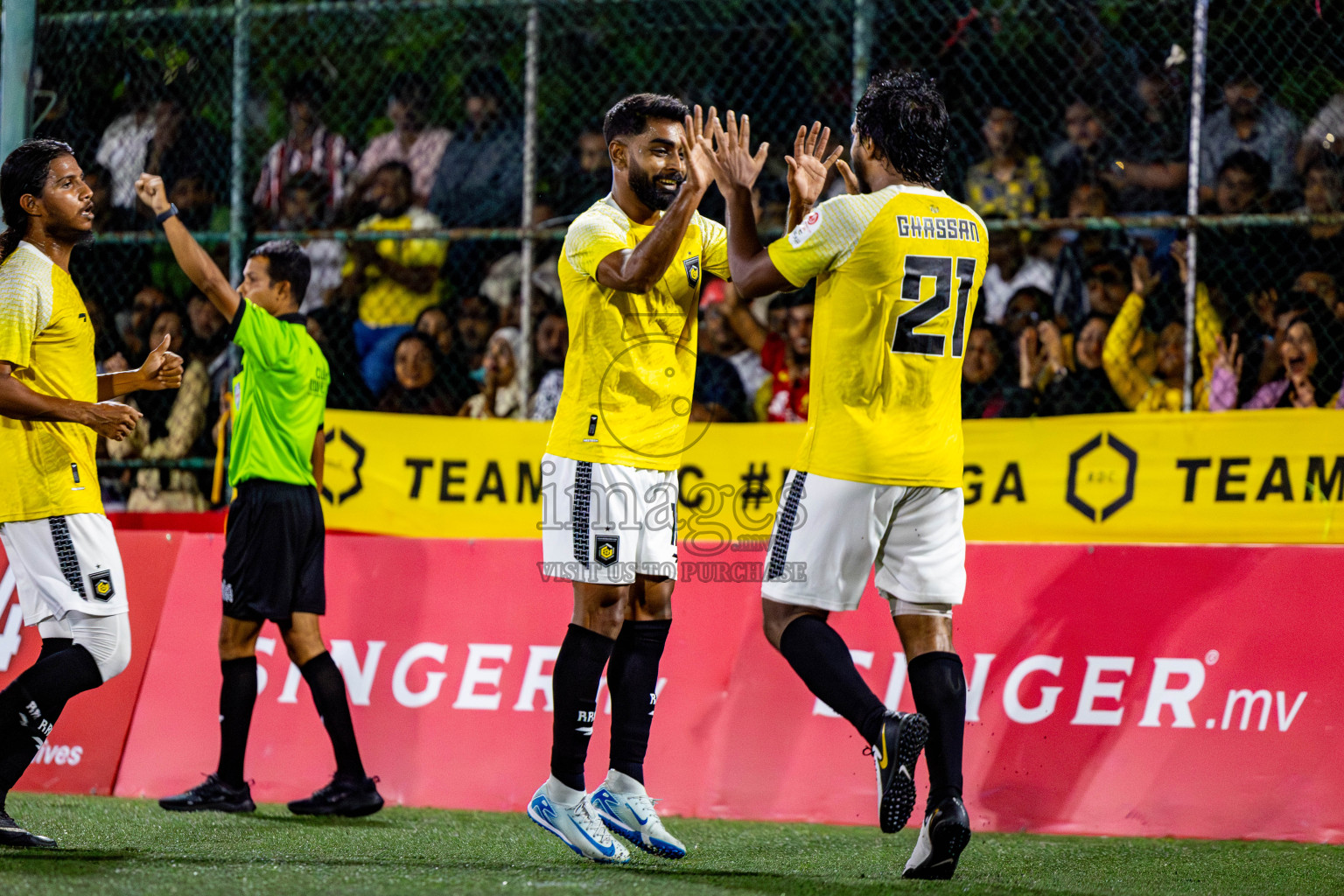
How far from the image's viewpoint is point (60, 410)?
4434 millimetres

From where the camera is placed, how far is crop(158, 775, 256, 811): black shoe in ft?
18.6

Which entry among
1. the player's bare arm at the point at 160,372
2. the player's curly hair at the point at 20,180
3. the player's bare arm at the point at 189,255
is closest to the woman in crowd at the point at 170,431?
the player's bare arm at the point at 189,255

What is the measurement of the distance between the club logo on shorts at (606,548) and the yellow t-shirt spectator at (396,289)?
508cm

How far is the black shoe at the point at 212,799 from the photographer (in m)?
5.68

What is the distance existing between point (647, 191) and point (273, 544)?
219 cm

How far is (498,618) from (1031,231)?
3980 mm

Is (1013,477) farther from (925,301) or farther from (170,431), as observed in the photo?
(170,431)

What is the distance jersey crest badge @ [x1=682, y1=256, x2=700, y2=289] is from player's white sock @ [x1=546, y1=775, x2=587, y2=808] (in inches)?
62.0

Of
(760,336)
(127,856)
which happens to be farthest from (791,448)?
(127,856)

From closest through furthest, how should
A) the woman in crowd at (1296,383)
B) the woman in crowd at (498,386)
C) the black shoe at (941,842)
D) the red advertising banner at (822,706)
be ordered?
the black shoe at (941,842)
the red advertising banner at (822,706)
the woman in crowd at (1296,383)
the woman in crowd at (498,386)

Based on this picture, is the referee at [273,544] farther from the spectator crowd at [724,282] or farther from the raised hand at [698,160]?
the spectator crowd at [724,282]

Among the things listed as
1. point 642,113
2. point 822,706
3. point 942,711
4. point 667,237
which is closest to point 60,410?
point 667,237

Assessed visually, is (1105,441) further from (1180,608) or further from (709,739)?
(709,739)

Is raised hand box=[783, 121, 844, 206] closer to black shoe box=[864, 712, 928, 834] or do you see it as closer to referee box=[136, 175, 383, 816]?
black shoe box=[864, 712, 928, 834]
